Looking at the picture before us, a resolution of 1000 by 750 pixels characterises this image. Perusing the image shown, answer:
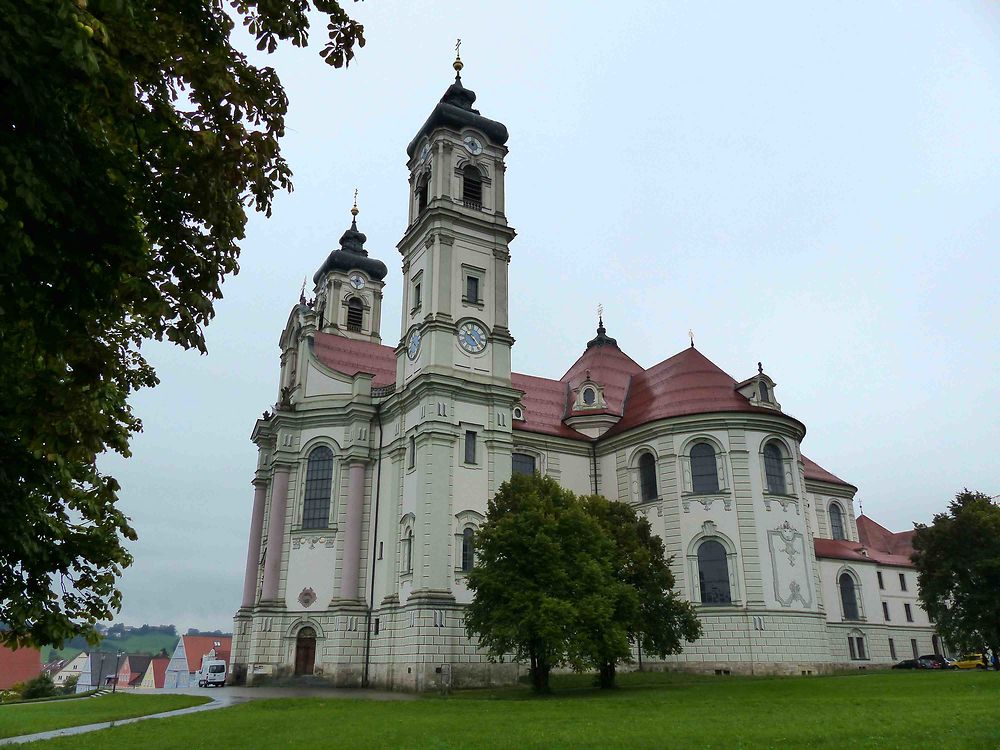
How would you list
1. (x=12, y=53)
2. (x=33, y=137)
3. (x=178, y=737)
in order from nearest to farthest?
(x=12, y=53) → (x=33, y=137) → (x=178, y=737)

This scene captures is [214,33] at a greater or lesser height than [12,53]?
greater

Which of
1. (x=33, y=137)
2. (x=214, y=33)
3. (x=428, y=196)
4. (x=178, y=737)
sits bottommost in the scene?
(x=178, y=737)

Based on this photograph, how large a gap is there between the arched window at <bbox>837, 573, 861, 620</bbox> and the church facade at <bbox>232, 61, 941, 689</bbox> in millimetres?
105

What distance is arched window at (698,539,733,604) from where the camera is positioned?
37062mm

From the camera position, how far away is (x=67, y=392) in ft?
22.8

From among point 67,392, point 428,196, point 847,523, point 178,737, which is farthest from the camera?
point 847,523

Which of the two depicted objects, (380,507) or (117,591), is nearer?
(117,591)

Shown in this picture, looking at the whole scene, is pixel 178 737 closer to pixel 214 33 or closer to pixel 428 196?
pixel 214 33

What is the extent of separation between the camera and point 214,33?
705cm

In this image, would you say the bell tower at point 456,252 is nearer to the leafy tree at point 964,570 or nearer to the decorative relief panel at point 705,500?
the decorative relief panel at point 705,500

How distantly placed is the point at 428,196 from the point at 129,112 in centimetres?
3787

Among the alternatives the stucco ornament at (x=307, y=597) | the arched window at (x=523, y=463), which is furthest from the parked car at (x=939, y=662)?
the stucco ornament at (x=307, y=597)

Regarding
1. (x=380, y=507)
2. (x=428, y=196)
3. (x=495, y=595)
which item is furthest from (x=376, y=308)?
(x=495, y=595)

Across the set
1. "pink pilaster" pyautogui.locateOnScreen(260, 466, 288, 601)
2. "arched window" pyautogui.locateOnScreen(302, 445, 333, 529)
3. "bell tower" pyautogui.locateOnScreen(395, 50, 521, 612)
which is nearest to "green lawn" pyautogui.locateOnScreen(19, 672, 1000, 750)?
"bell tower" pyautogui.locateOnScreen(395, 50, 521, 612)
